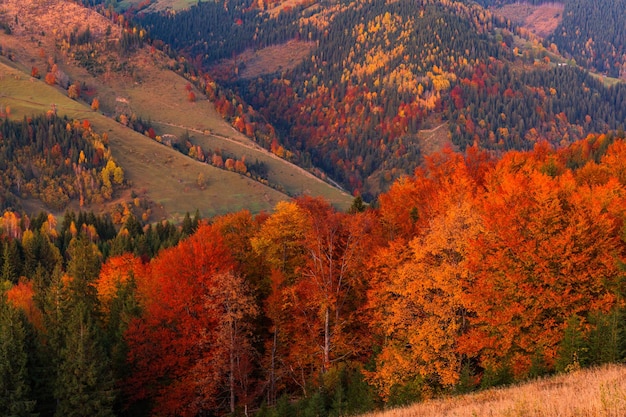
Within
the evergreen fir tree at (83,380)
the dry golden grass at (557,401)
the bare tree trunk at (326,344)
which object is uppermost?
the dry golden grass at (557,401)

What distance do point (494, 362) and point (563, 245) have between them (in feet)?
33.8

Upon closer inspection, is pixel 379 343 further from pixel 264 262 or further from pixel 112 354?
pixel 112 354

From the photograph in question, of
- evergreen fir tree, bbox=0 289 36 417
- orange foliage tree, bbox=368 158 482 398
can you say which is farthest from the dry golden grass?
evergreen fir tree, bbox=0 289 36 417

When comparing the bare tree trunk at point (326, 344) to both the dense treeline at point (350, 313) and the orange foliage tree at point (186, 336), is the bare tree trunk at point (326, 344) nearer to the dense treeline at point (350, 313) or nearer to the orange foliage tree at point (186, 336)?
the dense treeline at point (350, 313)

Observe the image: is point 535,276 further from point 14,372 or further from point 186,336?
point 14,372

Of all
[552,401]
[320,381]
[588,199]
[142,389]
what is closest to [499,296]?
[588,199]

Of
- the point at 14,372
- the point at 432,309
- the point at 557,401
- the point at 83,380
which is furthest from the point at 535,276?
the point at 14,372

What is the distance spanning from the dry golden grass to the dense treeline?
20.3ft

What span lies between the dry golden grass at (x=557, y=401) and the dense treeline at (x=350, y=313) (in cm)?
619

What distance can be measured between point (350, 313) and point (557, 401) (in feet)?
131

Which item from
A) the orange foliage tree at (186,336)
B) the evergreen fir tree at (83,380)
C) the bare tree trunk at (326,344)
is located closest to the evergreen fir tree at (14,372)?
the evergreen fir tree at (83,380)

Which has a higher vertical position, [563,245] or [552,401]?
[552,401]

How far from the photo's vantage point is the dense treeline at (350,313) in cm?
4688

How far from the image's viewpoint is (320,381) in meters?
58.3
